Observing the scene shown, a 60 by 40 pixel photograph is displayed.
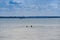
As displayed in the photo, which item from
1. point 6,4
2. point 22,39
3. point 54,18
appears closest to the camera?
point 22,39

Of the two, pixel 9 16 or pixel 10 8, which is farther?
pixel 9 16

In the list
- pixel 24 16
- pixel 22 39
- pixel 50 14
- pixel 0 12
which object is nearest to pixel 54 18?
pixel 50 14

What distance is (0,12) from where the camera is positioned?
3.05m

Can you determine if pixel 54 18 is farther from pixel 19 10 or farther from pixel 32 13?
pixel 19 10

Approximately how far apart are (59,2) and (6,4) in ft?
3.65

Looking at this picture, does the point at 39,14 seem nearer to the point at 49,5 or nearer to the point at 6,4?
the point at 49,5

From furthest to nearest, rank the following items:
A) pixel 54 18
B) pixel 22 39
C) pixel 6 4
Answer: pixel 54 18 < pixel 6 4 < pixel 22 39

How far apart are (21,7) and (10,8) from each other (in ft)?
0.77

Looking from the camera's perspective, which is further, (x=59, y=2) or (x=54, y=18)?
(x=54, y=18)

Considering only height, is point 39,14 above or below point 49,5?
below

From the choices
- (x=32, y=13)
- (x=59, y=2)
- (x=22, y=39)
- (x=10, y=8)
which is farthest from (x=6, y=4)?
(x=22, y=39)

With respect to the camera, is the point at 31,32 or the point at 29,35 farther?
the point at 31,32

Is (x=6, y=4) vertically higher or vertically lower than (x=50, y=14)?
higher

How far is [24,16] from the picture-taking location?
3078 millimetres
